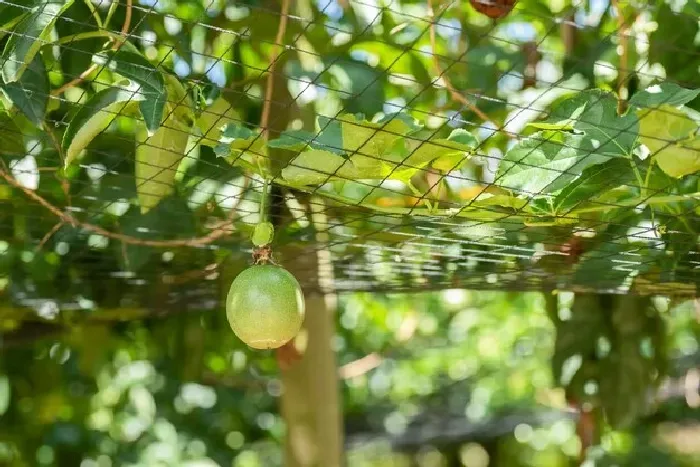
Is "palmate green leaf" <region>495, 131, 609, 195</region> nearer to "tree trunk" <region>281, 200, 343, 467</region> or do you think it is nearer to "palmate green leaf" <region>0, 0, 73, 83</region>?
"palmate green leaf" <region>0, 0, 73, 83</region>

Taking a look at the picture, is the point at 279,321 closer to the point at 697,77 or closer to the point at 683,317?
the point at 697,77

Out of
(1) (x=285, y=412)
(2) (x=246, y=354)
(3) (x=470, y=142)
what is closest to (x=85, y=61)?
(3) (x=470, y=142)

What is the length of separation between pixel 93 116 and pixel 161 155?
→ 3.8 inches

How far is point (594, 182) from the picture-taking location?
698 mm

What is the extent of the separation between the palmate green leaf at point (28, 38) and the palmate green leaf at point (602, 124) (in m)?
0.37

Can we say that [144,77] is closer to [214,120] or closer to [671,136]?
[214,120]

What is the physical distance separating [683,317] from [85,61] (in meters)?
2.17

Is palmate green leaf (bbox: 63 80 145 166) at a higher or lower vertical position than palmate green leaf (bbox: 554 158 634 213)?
higher

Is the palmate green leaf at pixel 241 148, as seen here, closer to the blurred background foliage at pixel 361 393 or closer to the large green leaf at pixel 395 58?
the large green leaf at pixel 395 58

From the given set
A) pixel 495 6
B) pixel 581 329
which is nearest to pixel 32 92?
pixel 495 6

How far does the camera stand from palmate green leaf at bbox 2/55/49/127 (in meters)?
0.69

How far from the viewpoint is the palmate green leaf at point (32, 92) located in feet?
2.25

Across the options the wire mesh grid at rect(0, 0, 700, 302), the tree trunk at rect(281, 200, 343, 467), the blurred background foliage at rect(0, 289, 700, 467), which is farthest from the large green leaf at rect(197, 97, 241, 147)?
the blurred background foliage at rect(0, 289, 700, 467)

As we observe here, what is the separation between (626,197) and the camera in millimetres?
804
